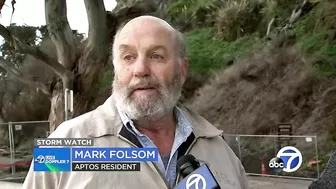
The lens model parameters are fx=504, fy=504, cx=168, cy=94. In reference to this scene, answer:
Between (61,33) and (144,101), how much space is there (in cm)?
483

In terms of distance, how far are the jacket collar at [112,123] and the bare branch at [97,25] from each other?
173 inches

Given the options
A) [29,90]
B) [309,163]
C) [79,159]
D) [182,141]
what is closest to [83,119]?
[79,159]

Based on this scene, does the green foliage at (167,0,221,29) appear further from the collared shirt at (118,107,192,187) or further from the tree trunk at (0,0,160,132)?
the collared shirt at (118,107,192,187)

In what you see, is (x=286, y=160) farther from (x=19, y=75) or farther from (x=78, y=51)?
(x=19, y=75)

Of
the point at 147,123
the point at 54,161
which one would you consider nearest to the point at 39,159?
the point at 54,161

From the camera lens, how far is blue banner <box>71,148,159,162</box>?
4.09ft

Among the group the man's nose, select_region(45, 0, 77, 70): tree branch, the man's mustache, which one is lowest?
the man's mustache

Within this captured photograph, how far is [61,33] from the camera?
235 inches

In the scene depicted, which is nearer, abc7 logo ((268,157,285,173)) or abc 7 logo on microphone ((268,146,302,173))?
abc 7 logo on microphone ((268,146,302,173))

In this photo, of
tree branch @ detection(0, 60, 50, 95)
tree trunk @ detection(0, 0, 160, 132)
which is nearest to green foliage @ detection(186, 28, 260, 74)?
Result: tree trunk @ detection(0, 0, 160, 132)

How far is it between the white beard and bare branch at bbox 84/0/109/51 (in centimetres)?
446

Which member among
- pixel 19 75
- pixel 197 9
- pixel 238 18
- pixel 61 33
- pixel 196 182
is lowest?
pixel 196 182

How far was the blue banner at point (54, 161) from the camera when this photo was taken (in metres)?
1.25

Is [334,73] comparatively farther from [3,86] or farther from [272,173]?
[3,86]
